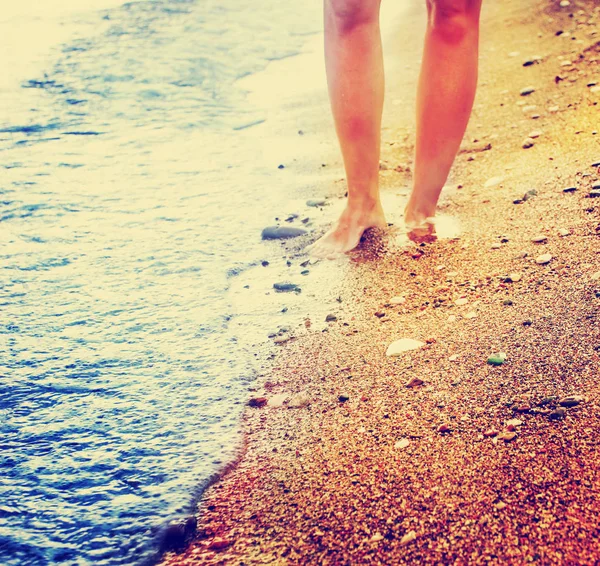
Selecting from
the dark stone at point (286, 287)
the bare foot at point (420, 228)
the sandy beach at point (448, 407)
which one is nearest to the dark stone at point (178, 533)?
the sandy beach at point (448, 407)

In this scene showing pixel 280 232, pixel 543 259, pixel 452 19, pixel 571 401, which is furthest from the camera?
pixel 280 232

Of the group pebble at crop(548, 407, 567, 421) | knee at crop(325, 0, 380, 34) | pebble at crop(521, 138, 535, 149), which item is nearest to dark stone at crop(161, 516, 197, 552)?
pebble at crop(548, 407, 567, 421)

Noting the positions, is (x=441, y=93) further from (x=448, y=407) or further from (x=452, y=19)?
(x=448, y=407)

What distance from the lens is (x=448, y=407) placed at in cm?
152

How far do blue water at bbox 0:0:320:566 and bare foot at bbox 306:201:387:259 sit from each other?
0.18m

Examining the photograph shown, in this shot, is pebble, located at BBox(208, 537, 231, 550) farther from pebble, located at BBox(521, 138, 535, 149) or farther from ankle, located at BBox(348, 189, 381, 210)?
pebble, located at BBox(521, 138, 535, 149)

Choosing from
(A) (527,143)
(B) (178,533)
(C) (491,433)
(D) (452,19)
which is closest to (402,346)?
(C) (491,433)

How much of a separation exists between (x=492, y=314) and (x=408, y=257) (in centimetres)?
48

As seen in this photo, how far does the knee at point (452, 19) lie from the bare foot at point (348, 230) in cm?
61

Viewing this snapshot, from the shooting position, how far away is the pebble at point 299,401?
165 centimetres

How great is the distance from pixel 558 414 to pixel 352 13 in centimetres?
143

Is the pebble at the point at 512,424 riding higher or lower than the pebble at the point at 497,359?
higher

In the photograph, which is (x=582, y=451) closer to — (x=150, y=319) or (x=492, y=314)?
(x=492, y=314)

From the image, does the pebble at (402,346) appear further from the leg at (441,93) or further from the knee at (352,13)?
the knee at (352,13)
